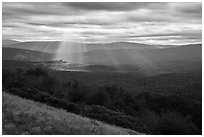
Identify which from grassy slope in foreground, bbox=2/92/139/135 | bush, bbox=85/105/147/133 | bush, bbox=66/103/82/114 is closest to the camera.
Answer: grassy slope in foreground, bbox=2/92/139/135

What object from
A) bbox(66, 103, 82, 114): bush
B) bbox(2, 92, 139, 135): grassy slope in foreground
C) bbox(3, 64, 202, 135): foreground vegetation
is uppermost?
bbox(2, 92, 139, 135): grassy slope in foreground

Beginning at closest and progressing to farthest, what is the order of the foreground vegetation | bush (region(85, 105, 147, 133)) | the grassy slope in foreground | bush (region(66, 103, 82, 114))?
the grassy slope in foreground, bush (region(85, 105, 147, 133)), bush (region(66, 103, 82, 114)), the foreground vegetation

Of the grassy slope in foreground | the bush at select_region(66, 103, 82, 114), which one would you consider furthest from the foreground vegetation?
the grassy slope in foreground

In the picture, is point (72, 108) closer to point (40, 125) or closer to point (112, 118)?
point (112, 118)

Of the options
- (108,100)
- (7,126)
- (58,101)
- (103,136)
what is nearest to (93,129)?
(103,136)

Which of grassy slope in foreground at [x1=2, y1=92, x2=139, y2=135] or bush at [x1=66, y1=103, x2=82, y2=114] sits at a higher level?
grassy slope in foreground at [x1=2, y1=92, x2=139, y2=135]

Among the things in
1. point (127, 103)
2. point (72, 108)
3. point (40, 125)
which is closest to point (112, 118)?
point (72, 108)

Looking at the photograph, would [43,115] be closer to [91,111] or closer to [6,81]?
[91,111]

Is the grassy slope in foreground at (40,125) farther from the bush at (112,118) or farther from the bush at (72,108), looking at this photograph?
the bush at (72,108)

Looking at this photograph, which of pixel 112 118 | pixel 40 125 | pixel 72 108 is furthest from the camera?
pixel 72 108

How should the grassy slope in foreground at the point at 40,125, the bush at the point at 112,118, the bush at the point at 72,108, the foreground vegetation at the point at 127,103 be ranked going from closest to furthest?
the grassy slope in foreground at the point at 40,125 < the bush at the point at 112,118 < the bush at the point at 72,108 < the foreground vegetation at the point at 127,103

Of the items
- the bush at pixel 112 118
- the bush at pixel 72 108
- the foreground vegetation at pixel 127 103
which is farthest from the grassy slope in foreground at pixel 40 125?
the foreground vegetation at pixel 127 103

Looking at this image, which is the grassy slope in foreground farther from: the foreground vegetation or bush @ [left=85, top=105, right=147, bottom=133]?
the foreground vegetation
